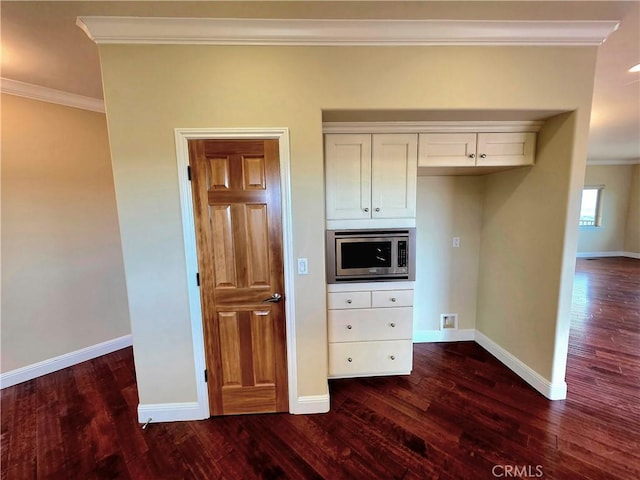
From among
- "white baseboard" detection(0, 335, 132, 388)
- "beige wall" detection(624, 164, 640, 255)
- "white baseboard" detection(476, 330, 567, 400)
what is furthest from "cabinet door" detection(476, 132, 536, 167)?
"beige wall" detection(624, 164, 640, 255)

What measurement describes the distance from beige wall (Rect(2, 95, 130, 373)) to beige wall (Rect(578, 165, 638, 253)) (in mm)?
10632

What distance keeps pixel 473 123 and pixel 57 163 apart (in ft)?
12.7

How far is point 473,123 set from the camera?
6.99ft

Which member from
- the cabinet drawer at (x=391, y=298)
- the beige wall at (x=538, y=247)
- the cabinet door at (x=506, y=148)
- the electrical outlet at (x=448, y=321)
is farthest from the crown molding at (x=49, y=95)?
the electrical outlet at (x=448, y=321)

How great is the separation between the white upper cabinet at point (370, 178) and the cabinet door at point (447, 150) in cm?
9

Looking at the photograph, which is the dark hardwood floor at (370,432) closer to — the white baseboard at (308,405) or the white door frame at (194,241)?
the white baseboard at (308,405)

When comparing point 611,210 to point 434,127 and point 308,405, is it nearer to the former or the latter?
point 434,127

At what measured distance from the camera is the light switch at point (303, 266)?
6.23 feet

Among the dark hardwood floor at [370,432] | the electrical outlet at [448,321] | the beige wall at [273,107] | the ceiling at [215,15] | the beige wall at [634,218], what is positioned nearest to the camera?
the ceiling at [215,15]

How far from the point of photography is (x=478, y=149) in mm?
2197

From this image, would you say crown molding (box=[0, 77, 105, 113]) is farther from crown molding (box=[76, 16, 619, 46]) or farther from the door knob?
the door knob

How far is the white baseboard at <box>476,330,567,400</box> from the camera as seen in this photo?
6.89ft

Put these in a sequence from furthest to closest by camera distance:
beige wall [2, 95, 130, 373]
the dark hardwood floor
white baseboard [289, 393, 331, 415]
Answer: beige wall [2, 95, 130, 373]
white baseboard [289, 393, 331, 415]
the dark hardwood floor

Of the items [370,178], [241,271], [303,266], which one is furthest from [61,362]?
[370,178]
